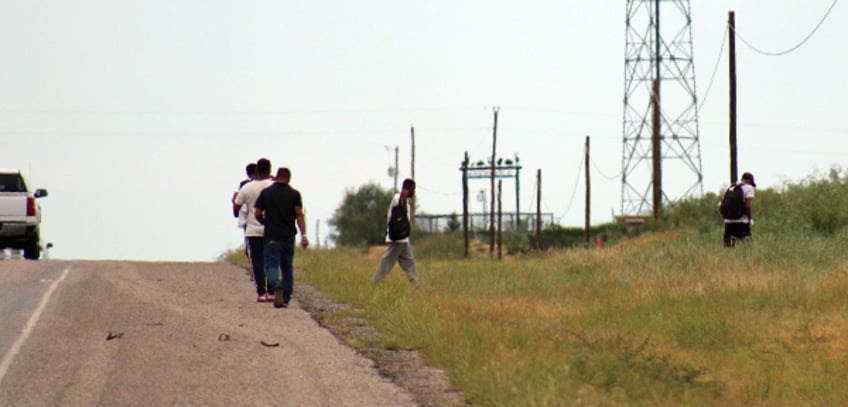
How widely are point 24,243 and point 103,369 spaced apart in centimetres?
2214

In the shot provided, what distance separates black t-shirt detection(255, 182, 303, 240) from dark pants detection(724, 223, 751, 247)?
38.3 feet

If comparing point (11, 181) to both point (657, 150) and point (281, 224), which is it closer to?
point (281, 224)

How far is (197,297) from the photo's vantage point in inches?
738

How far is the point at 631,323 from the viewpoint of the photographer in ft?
54.0

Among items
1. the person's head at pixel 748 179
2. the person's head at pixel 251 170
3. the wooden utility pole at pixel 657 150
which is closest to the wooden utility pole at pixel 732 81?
the person's head at pixel 748 179

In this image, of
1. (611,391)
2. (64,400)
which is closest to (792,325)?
(611,391)

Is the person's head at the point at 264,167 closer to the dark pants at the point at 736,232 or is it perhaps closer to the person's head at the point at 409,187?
the person's head at the point at 409,187

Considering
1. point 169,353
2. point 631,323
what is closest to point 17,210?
point 631,323

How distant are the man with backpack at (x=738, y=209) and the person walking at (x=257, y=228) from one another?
10.4 m

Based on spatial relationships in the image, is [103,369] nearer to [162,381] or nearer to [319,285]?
[162,381]

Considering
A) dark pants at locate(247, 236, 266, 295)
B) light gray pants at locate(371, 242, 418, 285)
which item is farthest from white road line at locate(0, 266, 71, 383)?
light gray pants at locate(371, 242, 418, 285)

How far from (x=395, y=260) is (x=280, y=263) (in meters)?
3.12

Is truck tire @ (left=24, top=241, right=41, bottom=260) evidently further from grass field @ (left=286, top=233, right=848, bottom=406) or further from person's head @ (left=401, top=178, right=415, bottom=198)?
person's head @ (left=401, top=178, right=415, bottom=198)

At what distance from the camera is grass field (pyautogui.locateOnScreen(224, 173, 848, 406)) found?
36.7 feet
